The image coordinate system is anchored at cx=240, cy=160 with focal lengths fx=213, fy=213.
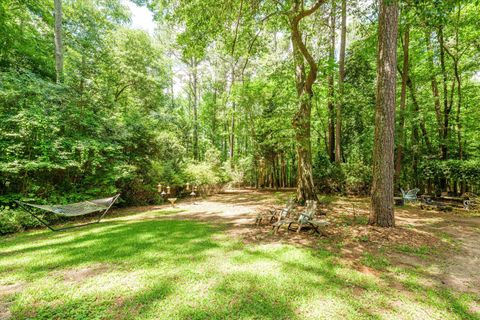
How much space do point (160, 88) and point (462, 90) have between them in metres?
17.7

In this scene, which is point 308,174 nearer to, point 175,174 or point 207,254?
point 207,254

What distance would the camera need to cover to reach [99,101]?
9.25 metres

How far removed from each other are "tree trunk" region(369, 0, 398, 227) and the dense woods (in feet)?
0.09

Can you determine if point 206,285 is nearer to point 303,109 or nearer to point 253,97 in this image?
point 303,109

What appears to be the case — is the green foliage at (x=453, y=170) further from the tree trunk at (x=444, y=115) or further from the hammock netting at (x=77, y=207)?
the hammock netting at (x=77, y=207)

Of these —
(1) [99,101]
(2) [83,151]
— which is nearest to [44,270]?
(2) [83,151]

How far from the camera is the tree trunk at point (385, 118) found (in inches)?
200

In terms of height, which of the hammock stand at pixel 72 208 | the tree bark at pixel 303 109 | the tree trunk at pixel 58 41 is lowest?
the hammock stand at pixel 72 208

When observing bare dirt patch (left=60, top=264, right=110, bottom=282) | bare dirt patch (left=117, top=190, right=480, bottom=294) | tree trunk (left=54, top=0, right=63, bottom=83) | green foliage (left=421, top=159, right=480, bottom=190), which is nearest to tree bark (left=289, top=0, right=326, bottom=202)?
bare dirt patch (left=117, top=190, right=480, bottom=294)

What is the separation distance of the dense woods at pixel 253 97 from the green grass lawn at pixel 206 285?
2743mm

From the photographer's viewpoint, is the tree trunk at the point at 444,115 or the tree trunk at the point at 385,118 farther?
the tree trunk at the point at 444,115

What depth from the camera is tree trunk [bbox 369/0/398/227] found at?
5086mm

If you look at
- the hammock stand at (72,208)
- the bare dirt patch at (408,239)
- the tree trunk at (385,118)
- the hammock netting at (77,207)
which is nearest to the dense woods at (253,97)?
the tree trunk at (385,118)

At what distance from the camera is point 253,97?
14.6 metres
